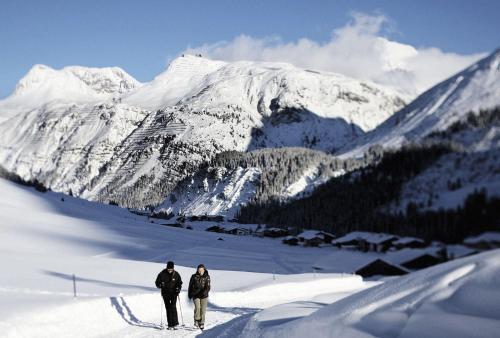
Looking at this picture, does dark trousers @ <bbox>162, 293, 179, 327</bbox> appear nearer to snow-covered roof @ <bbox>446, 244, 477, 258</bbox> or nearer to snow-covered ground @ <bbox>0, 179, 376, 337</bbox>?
snow-covered ground @ <bbox>0, 179, 376, 337</bbox>

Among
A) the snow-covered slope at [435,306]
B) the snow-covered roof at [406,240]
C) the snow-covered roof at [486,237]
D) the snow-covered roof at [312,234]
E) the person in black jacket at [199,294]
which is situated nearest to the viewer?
the snow-covered roof at [486,237]

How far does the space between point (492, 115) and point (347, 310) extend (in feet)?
7.78

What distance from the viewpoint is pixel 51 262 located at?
3453cm

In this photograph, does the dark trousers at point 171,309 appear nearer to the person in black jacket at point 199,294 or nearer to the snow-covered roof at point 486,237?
the person in black jacket at point 199,294

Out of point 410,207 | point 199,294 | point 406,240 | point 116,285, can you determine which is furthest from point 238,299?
point 410,207

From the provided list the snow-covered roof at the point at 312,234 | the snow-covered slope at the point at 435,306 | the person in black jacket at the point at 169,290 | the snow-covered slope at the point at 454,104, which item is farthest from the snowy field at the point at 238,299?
the snow-covered roof at the point at 312,234

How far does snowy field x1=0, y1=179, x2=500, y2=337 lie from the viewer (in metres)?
3.44

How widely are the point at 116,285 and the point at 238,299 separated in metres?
6.74

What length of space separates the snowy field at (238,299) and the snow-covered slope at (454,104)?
939mm

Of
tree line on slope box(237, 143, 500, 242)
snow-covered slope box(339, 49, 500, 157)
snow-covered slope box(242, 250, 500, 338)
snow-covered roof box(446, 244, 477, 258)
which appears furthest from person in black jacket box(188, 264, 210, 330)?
snow-covered roof box(446, 244, 477, 258)

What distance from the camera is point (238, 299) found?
2248cm

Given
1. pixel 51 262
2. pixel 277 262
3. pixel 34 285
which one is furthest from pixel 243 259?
pixel 34 285

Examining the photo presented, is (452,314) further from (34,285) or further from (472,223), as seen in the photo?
(34,285)

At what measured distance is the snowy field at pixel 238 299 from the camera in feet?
11.3
